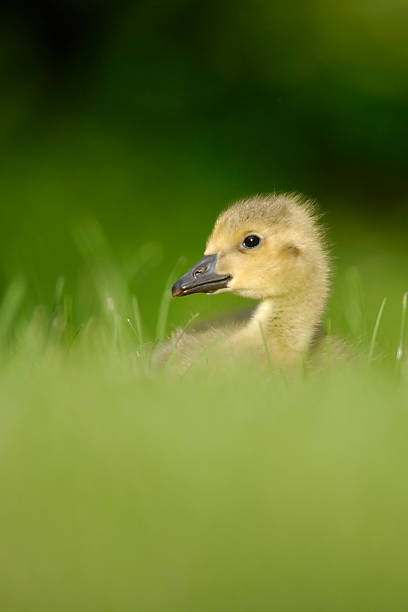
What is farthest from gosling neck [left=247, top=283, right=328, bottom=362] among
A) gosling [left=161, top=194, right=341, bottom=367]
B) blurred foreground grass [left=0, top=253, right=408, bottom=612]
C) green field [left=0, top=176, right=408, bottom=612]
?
blurred foreground grass [left=0, top=253, right=408, bottom=612]

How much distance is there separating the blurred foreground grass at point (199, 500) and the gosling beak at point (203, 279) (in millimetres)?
1119

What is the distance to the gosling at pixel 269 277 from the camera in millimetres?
3193

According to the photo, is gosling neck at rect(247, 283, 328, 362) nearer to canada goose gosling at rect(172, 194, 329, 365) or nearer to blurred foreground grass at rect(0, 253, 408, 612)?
canada goose gosling at rect(172, 194, 329, 365)

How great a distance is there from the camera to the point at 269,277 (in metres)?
3.31

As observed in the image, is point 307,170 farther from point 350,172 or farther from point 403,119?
point 403,119

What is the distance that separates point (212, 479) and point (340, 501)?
0.21m

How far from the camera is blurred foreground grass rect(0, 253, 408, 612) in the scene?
137 cm

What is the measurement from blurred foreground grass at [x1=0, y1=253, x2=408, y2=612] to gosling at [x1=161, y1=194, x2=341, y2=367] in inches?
39.1

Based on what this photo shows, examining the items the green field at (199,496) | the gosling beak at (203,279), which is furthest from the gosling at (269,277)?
the green field at (199,496)

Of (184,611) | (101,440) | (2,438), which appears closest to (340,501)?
(184,611)

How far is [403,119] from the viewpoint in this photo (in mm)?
7598

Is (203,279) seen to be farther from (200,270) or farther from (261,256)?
(261,256)

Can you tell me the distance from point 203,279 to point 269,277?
223 mm

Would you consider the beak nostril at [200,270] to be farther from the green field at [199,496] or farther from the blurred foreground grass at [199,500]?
the blurred foreground grass at [199,500]
